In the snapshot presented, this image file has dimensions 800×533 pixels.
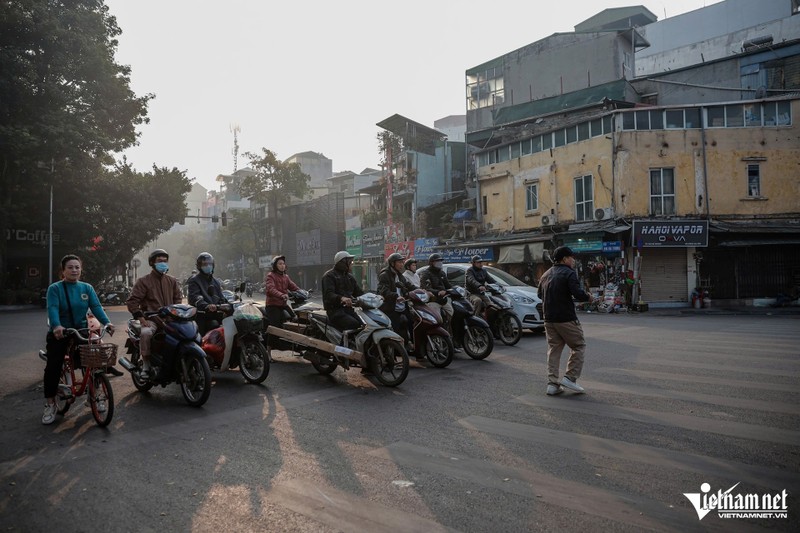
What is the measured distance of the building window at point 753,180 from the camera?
76.5 feet

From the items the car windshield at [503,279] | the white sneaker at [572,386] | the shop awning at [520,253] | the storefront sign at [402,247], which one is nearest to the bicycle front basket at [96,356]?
the white sneaker at [572,386]

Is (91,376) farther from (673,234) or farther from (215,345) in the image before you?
(673,234)

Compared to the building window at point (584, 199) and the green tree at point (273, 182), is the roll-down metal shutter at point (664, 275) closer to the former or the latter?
the building window at point (584, 199)

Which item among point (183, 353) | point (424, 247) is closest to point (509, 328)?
point (183, 353)

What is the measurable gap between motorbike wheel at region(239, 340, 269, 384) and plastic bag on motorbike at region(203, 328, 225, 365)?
0.28 metres

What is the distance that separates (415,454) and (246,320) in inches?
151

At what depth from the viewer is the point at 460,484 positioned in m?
3.61

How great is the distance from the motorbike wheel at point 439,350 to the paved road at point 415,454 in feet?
2.17

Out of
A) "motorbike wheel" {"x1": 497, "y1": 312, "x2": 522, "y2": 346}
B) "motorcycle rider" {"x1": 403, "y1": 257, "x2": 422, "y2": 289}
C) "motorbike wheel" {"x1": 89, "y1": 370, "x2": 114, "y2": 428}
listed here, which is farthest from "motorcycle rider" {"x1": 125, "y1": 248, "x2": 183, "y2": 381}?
"motorbike wheel" {"x1": 497, "y1": 312, "x2": 522, "y2": 346}

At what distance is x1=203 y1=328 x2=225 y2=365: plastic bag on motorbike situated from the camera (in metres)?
7.41

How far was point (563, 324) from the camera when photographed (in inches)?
250

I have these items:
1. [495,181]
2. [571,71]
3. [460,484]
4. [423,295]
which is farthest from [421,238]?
[460,484]

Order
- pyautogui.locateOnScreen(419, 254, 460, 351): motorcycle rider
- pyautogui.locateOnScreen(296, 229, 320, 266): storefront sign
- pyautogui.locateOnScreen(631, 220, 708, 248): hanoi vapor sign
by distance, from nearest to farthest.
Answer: pyautogui.locateOnScreen(419, 254, 460, 351): motorcycle rider, pyautogui.locateOnScreen(631, 220, 708, 248): hanoi vapor sign, pyautogui.locateOnScreen(296, 229, 320, 266): storefront sign

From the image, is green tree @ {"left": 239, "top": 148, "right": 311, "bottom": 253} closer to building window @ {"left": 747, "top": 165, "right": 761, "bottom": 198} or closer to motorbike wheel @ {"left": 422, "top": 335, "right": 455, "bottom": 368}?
building window @ {"left": 747, "top": 165, "right": 761, "bottom": 198}
